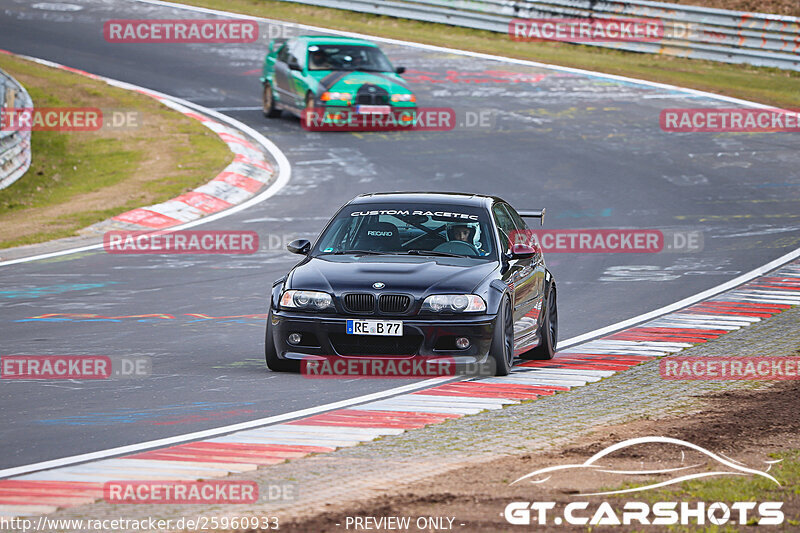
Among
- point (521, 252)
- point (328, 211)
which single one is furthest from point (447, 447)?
point (328, 211)

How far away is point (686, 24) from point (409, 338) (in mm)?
25340

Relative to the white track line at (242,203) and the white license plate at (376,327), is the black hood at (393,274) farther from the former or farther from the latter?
the white track line at (242,203)

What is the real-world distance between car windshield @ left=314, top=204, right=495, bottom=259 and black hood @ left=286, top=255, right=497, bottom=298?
0.22 metres

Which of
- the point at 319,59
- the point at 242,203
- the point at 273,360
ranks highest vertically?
the point at 319,59

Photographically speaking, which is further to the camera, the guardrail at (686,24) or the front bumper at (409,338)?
the guardrail at (686,24)

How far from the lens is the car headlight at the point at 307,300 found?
33.1 feet

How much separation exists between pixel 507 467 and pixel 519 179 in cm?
1489

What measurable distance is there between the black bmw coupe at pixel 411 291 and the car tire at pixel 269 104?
16.5m

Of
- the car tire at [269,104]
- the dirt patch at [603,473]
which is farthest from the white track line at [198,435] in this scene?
the car tire at [269,104]

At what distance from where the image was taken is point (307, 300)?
33.4 ft

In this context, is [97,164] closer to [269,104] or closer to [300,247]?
[269,104]

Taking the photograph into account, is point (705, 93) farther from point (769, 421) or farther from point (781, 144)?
point (769, 421)

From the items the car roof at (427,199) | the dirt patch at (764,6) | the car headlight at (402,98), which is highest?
the dirt patch at (764,6)

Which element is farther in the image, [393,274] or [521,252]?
[521,252]
